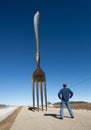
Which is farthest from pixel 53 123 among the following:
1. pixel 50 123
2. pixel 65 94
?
pixel 65 94

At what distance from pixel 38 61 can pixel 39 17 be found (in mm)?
1759

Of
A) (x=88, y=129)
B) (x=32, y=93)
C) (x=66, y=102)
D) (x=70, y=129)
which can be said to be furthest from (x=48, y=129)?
(x=32, y=93)

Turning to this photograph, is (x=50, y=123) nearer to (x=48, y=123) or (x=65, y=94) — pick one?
(x=48, y=123)

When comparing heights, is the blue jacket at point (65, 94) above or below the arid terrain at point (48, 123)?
above

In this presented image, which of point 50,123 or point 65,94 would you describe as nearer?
point 50,123

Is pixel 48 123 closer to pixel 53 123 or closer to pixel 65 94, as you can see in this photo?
pixel 53 123

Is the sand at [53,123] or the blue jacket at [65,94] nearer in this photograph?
the sand at [53,123]

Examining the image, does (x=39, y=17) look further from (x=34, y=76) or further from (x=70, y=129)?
(x=70, y=129)

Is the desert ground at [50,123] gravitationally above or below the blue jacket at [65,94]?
below

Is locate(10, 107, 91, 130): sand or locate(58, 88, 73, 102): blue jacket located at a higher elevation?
locate(58, 88, 73, 102): blue jacket

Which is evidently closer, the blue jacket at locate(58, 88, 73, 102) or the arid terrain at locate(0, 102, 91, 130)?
the arid terrain at locate(0, 102, 91, 130)

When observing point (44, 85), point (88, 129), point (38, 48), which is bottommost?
point (88, 129)

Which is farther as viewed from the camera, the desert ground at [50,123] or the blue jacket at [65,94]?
the blue jacket at [65,94]

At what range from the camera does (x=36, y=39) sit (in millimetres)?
10930
